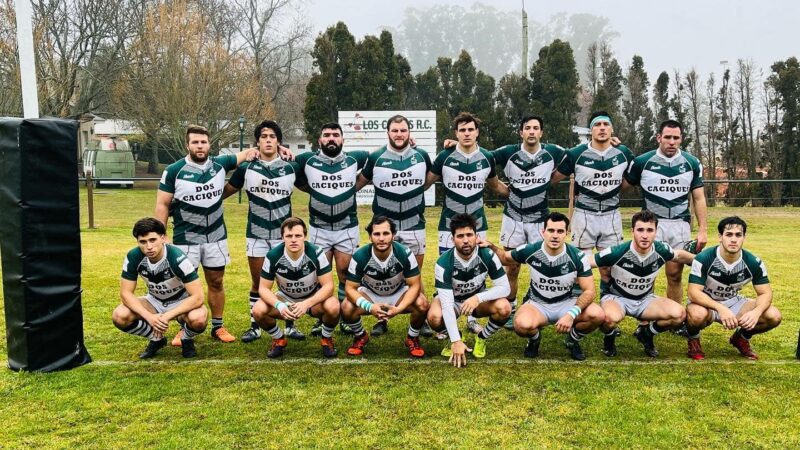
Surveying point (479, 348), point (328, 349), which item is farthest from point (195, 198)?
point (479, 348)

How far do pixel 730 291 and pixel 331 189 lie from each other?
335cm

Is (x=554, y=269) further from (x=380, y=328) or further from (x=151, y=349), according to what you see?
(x=151, y=349)

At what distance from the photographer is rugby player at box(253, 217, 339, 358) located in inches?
182

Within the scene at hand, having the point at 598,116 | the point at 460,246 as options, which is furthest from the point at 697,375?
the point at 598,116

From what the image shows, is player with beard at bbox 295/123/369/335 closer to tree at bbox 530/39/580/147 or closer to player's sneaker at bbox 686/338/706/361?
player's sneaker at bbox 686/338/706/361

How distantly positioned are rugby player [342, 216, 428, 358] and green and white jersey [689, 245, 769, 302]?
6.98ft

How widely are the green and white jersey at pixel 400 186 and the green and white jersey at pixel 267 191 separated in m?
0.79

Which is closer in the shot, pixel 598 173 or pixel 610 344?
pixel 610 344

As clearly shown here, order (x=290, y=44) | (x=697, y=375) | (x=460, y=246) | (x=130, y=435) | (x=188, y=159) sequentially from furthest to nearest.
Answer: (x=290, y=44)
(x=188, y=159)
(x=460, y=246)
(x=697, y=375)
(x=130, y=435)

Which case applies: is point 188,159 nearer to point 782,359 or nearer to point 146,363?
point 146,363

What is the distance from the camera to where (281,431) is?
3344 mm

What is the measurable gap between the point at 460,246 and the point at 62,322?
298 cm

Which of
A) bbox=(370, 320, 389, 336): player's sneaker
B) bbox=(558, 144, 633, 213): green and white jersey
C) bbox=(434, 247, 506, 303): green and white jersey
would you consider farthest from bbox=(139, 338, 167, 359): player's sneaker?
bbox=(558, 144, 633, 213): green and white jersey

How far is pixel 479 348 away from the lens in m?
4.70
